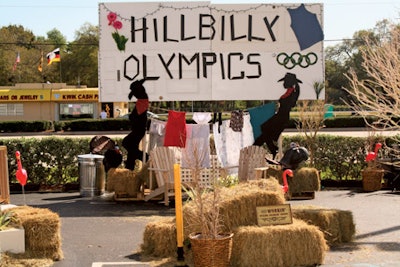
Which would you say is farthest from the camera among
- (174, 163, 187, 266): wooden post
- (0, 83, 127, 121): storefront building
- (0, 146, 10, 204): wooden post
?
(0, 83, 127, 121): storefront building

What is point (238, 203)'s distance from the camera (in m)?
6.93

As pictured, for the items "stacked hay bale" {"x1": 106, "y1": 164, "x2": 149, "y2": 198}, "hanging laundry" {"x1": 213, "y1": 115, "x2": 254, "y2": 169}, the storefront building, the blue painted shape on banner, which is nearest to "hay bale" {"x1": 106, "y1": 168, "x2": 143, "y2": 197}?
"stacked hay bale" {"x1": 106, "y1": 164, "x2": 149, "y2": 198}

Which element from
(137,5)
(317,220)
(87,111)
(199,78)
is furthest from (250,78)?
(87,111)

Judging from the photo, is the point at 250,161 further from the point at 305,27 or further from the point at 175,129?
the point at 305,27

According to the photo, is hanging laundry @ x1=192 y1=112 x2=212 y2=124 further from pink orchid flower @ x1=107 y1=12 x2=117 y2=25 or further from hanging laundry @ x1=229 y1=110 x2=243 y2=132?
pink orchid flower @ x1=107 y1=12 x2=117 y2=25

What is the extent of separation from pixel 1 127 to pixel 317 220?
32222mm

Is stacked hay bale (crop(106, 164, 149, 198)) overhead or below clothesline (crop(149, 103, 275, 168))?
below

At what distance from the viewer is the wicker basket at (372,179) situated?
13.5 m

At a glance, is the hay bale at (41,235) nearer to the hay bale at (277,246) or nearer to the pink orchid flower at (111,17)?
the hay bale at (277,246)

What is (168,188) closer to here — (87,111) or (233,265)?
(233,265)

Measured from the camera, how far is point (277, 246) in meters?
6.55

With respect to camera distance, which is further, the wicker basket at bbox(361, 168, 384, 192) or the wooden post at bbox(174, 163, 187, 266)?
the wicker basket at bbox(361, 168, 384, 192)

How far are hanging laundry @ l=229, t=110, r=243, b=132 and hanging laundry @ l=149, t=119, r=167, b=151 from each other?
1.41 m

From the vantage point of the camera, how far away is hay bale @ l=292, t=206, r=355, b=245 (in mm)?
7805
